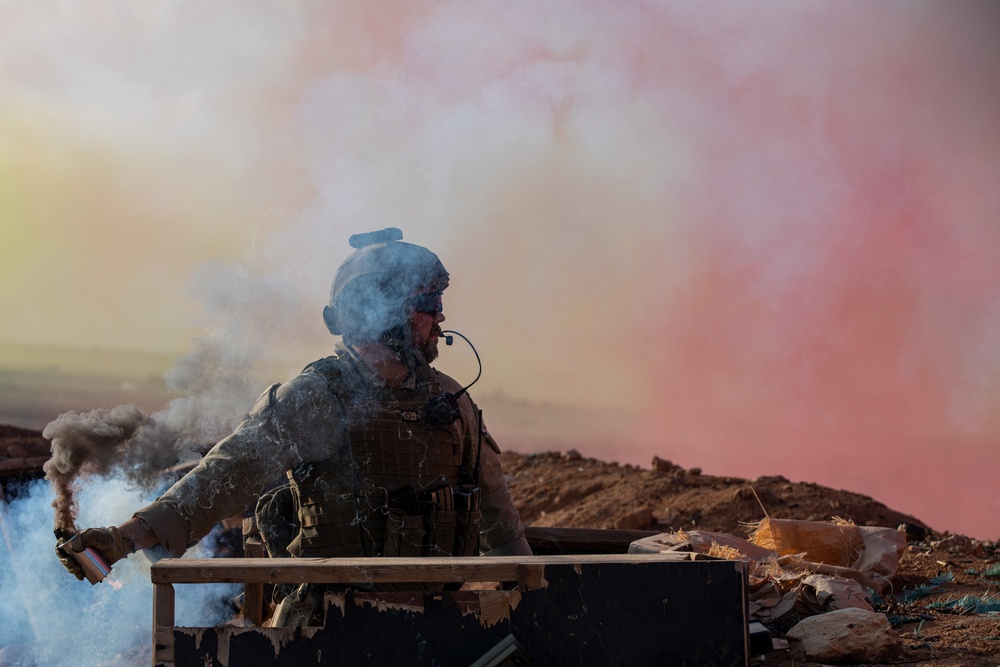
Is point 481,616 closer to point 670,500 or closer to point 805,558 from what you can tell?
point 805,558

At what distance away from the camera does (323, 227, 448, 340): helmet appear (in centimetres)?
462

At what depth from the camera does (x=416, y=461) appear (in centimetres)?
443

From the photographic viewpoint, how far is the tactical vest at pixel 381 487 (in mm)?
4258

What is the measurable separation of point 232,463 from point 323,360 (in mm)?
686

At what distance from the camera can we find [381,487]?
4336 mm

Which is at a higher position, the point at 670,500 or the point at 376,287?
the point at 376,287

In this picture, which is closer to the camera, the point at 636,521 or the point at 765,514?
the point at 765,514

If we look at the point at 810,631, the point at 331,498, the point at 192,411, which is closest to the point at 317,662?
the point at 331,498

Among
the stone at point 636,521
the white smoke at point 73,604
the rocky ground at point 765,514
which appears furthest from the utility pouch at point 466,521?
the stone at point 636,521

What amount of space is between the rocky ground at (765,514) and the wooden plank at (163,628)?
2552 mm

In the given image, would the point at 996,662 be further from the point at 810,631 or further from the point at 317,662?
the point at 317,662

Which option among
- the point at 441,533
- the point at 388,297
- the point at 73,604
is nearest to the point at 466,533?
the point at 441,533

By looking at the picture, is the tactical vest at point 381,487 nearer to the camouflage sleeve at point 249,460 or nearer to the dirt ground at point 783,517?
the camouflage sleeve at point 249,460

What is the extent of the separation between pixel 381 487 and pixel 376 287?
95 centimetres
